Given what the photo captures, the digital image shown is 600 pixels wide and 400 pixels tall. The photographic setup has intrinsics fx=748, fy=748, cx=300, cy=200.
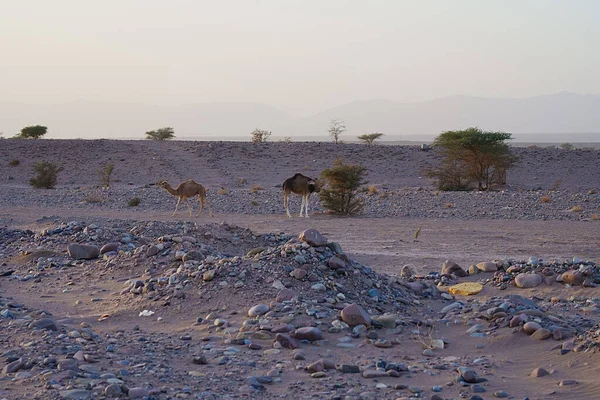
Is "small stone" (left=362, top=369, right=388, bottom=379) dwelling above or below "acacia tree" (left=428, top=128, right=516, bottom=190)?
below

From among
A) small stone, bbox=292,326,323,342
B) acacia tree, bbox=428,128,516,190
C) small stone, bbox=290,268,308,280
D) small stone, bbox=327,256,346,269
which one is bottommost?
small stone, bbox=292,326,323,342

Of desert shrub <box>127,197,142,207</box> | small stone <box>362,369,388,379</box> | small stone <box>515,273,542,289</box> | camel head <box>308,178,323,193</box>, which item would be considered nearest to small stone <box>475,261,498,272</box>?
small stone <box>515,273,542,289</box>

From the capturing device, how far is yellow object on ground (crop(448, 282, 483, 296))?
11461 millimetres

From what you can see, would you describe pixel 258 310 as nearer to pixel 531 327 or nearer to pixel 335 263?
pixel 335 263

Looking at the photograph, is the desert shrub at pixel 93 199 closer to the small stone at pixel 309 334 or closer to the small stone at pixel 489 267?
the small stone at pixel 489 267

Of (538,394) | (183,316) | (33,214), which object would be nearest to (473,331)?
(538,394)

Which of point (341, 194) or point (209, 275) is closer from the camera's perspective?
point (209, 275)

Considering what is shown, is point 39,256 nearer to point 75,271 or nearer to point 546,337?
point 75,271

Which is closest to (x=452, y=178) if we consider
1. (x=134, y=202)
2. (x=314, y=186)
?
(x=314, y=186)

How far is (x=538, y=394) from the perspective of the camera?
6605 millimetres

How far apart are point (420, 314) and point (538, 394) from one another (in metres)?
3.01

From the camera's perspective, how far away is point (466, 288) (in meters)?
11.6

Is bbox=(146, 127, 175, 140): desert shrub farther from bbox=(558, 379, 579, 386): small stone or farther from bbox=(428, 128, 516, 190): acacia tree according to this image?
bbox=(558, 379, 579, 386): small stone

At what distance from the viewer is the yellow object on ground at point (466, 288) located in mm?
11461
